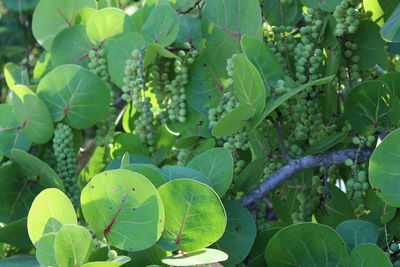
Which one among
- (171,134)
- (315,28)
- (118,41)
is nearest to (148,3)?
(118,41)

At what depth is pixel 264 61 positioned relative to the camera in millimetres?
1062

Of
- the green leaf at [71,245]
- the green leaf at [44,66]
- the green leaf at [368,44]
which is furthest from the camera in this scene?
the green leaf at [44,66]

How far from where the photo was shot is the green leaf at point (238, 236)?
0.95m

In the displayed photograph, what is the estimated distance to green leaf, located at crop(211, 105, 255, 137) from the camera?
3.27ft

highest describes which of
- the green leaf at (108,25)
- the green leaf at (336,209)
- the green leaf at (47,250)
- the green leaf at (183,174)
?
the green leaf at (108,25)

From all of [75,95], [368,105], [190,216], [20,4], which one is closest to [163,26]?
[75,95]

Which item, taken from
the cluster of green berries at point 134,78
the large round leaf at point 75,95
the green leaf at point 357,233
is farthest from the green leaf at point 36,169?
the green leaf at point 357,233

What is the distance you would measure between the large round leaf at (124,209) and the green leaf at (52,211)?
0.07 ft

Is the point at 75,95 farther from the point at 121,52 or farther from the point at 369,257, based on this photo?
the point at 369,257

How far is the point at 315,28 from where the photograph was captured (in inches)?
45.0

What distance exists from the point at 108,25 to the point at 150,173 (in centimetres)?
55

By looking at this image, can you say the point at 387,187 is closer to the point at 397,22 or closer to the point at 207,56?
the point at 397,22

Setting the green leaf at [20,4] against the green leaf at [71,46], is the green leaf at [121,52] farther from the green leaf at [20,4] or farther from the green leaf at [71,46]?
the green leaf at [20,4]

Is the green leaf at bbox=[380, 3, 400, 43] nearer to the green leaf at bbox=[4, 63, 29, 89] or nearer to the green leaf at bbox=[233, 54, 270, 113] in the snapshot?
the green leaf at bbox=[233, 54, 270, 113]
